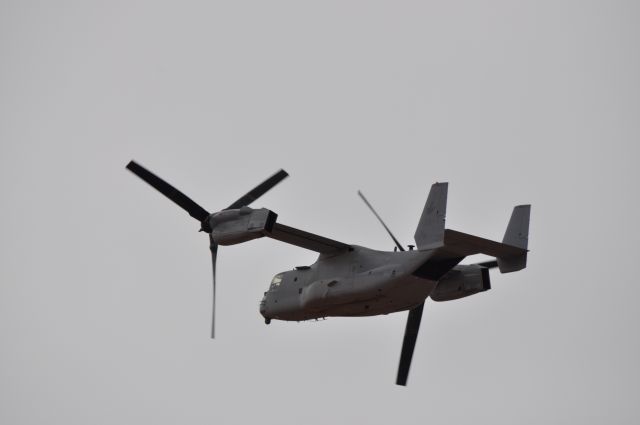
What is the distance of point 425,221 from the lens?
138 feet

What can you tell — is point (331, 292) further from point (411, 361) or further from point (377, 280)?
point (411, 361)

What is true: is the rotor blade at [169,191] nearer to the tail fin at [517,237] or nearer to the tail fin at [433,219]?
the tail fin at [433,219]

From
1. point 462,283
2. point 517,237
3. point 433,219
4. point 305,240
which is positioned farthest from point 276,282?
point 517,237

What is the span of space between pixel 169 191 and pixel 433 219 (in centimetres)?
986

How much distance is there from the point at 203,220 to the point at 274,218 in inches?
142

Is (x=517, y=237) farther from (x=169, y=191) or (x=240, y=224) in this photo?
(x=169, y=191)

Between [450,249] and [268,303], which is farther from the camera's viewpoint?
[268,303]

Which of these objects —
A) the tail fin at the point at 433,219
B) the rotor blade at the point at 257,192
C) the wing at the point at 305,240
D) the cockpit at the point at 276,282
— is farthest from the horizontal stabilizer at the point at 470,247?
the cockpit at the point at 276,282

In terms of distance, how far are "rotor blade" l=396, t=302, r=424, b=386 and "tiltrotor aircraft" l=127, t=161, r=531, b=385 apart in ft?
0.38

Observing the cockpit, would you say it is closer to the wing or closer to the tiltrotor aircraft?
the tiltrotor aircraft

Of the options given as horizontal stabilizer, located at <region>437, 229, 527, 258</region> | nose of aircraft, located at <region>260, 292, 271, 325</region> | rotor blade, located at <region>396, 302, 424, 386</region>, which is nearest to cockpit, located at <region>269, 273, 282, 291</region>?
nose of aircraft, located at <region>260, 292, 271, 325</region>

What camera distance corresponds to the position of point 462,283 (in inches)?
1773

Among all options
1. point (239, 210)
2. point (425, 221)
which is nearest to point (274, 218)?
point (239, 210)

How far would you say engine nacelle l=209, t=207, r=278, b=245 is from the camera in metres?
43.0
